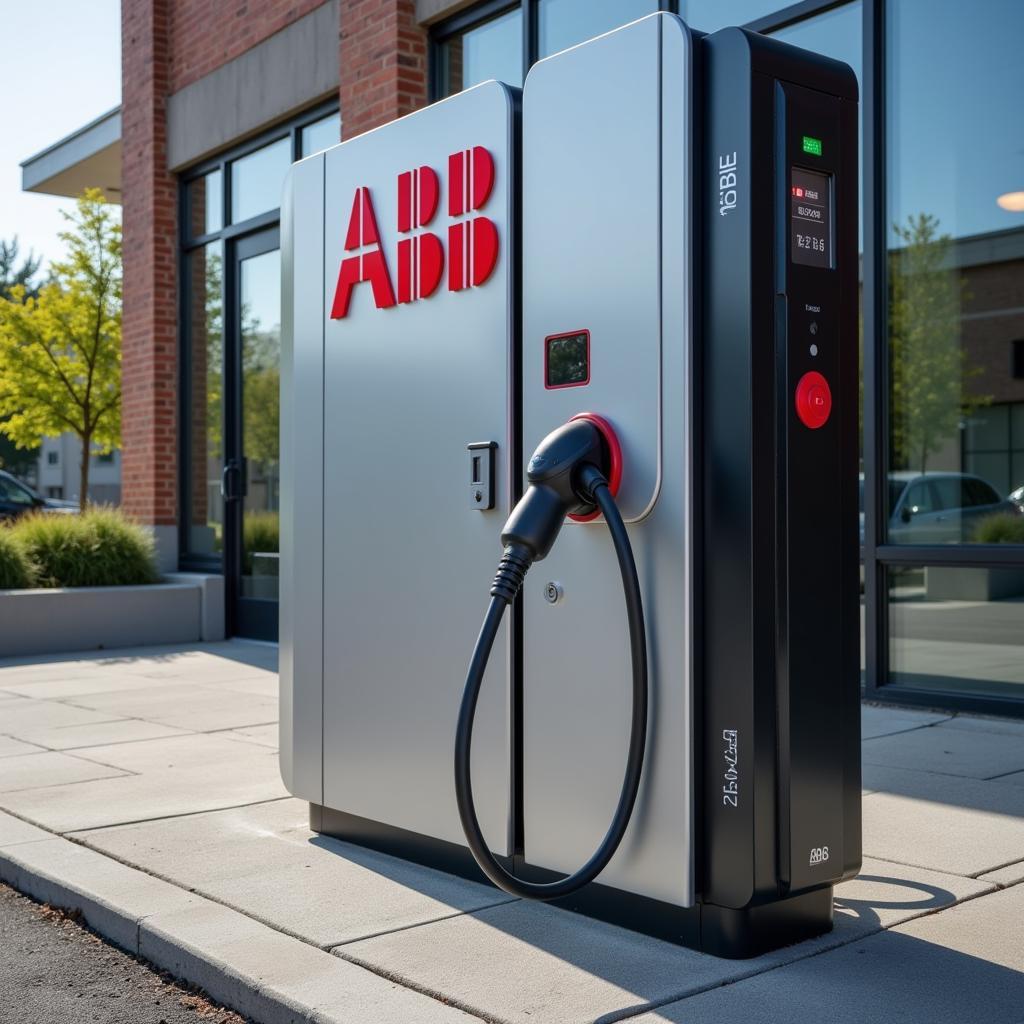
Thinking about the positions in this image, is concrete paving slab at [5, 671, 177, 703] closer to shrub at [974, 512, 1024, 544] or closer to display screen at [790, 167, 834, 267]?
shrub at [974, 512, 1024, 544]

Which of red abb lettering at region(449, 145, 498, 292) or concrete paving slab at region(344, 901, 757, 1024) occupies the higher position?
red abb lettering at region(449, 145, 498, 292)

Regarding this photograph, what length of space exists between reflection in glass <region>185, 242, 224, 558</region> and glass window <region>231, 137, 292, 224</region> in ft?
1.85

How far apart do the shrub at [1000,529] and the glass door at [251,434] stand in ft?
21.0

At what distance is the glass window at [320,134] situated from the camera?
1072 centimetres

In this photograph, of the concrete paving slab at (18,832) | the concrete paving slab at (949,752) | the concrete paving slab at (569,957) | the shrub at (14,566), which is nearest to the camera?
the concrete paving slab at (569,957)

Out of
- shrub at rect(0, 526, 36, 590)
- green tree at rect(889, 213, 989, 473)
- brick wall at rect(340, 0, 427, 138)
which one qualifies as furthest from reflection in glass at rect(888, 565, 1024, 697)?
shrub at rect(0, 526, 36, 590)

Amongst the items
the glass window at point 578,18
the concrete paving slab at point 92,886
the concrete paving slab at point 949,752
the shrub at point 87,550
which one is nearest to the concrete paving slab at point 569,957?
the concrete paving slab at point 92,886

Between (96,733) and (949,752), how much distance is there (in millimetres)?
4166

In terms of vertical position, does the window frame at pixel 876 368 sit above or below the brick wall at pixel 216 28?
below

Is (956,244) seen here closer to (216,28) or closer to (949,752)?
(949,752)

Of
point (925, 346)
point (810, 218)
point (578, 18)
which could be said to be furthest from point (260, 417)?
point (810, 218)

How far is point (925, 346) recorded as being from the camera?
280 inches

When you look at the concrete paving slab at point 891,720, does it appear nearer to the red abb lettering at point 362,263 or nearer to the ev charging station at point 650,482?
the ev charging station at point 650,482

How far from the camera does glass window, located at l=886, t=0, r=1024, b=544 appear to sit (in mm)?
6723
